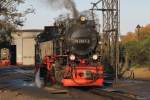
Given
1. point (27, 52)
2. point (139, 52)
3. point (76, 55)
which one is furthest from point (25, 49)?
point (76, 55)

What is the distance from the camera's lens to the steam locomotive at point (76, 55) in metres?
24.8

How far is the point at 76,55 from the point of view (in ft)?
84.2

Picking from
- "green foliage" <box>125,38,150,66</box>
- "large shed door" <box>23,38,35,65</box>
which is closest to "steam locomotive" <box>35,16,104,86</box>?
"green foliage" <box>125,38,150,66</box>

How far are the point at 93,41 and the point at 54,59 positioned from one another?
2626mm

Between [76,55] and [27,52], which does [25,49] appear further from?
[76,55]

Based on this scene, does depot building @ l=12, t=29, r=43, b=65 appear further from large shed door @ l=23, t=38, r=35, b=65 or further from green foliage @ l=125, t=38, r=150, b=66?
green foliage @ l=125, t=38, r=150, b=66

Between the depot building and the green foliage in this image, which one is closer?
the green foliage

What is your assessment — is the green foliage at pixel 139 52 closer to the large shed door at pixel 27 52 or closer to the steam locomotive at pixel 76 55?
the steam locomotive at pixel 76 55

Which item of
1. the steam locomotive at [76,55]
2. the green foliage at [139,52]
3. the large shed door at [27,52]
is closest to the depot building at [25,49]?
the large shed door at [27,52]

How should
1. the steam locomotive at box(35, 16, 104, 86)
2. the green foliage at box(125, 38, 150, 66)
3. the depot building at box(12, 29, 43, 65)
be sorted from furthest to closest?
the depot building at box(12, 29, 43, 65) → the green foliage at box(125, 38, 150, 66) → the steam locomotive at box(35, 16, 104, 86)

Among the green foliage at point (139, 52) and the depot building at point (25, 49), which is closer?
the green foliage at point (139, 52)

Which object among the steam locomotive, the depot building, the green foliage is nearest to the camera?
the steam locomotive

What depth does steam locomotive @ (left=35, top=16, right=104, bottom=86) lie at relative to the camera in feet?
81.3

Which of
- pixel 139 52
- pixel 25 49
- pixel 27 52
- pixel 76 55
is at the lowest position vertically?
pixel 76 55
